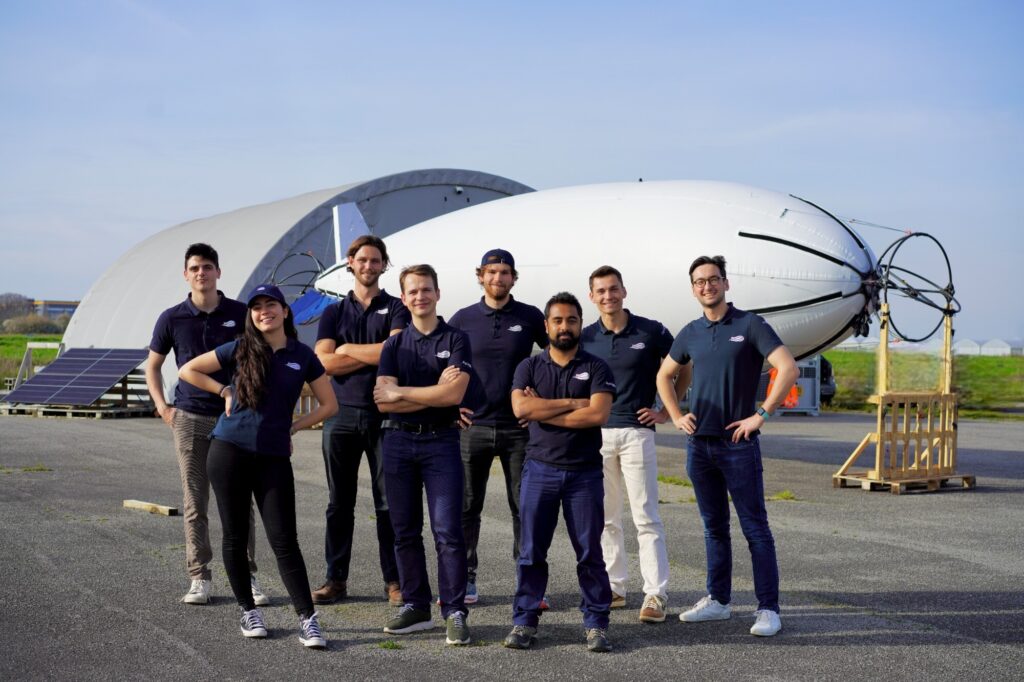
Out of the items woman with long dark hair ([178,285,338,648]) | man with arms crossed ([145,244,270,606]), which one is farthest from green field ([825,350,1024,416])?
woman with long dark hair ([178,285,338,648])

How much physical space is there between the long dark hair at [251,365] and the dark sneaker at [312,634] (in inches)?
50.1

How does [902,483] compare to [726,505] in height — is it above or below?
below

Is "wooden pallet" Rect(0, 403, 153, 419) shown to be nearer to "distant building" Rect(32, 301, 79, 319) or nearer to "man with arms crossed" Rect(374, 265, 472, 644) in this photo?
"man with arms crossed" Rect(374, 265, 472, 644)

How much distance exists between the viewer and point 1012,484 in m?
14.8

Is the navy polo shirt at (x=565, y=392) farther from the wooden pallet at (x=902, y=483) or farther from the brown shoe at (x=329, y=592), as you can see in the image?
the wooden pallet at (x=902, y=483)

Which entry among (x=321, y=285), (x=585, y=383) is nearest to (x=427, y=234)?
(x=321, y=285)

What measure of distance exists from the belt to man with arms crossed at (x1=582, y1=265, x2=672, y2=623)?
46.8 inches

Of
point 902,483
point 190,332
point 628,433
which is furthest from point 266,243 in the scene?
point 628,433

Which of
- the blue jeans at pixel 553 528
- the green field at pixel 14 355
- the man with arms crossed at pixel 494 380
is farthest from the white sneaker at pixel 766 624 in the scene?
the green field at pixel 14 355

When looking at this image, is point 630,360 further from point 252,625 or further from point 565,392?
point 252,625

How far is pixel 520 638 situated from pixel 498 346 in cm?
197

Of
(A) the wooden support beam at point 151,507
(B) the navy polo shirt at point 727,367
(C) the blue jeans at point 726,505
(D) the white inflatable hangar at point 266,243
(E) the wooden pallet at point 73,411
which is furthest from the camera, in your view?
(D) the white inflatable hangar at point 266,243

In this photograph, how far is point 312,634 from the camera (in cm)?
589

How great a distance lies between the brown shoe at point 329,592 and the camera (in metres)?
7.00
